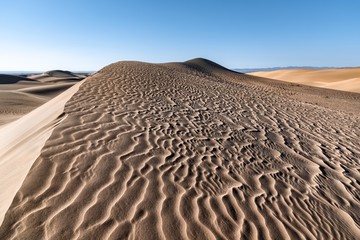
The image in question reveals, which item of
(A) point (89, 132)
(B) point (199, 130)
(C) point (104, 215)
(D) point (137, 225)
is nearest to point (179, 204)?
(D) point (137, 225)

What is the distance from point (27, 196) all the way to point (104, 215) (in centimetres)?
93

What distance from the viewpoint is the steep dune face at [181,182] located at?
2.87m

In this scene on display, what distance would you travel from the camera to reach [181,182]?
12.3ft

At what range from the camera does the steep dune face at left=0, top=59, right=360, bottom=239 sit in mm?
2871

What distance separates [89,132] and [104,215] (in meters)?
2.38

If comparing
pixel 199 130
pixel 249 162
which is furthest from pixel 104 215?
pixel 199 130

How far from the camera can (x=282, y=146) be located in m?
5.77

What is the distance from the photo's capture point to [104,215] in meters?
2.92

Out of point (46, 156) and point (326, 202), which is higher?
point (46, 156)

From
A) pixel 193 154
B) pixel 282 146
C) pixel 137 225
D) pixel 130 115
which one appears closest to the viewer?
pixel 137 225

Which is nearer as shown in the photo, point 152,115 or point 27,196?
point 27,196

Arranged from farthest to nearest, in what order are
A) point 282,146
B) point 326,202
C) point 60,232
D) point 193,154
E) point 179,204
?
1. point 282,146
2. point 193,154
3. point 326,202
4. point 179,204
5. point 60,232

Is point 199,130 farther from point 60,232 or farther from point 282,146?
point 60,232

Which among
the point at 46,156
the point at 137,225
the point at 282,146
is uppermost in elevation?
the point at 46,156
